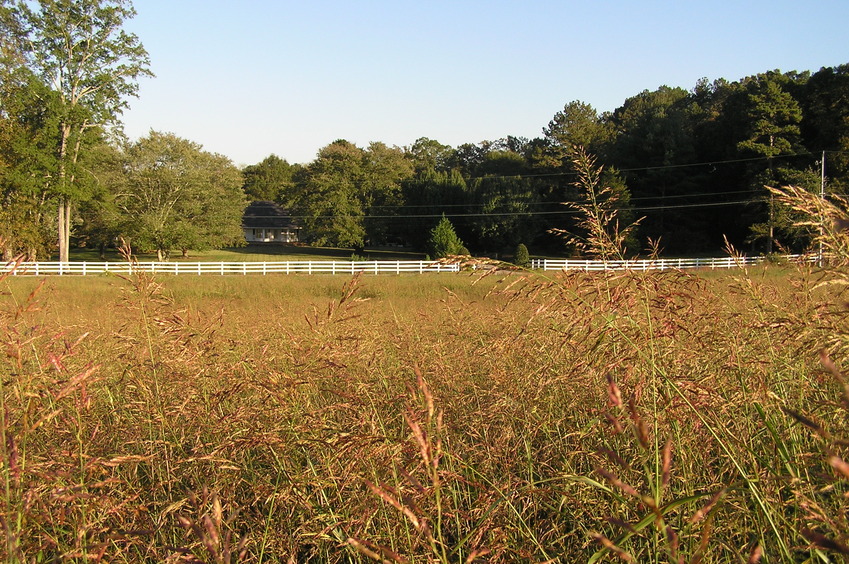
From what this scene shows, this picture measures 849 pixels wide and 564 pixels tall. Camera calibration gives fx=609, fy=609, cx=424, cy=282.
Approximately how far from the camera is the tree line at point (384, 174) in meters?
28.4

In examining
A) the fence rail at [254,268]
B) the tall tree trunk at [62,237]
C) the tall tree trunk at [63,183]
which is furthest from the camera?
the tall tree trunk at [62,237]

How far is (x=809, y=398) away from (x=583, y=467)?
990 millimetres

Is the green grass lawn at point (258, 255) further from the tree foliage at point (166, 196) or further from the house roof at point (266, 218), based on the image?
the house roof at point (266, 218)

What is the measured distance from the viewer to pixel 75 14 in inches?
1100

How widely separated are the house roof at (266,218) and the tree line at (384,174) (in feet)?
63.1

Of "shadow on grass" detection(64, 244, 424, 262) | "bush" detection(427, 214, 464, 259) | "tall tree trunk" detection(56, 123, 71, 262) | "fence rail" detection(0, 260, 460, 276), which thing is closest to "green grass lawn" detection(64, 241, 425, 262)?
"shadow on grass" detection(64, 244, 424, 262)

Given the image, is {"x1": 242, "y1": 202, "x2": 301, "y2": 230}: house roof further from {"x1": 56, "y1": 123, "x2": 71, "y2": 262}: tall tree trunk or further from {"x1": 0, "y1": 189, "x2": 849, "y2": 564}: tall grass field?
{"x1": 0, "y1": 189, "x2": 849, "y2": 564}: tall grass field

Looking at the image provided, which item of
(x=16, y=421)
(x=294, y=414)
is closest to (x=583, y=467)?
(x=294, y=414)

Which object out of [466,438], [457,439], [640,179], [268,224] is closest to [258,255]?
[268,224]

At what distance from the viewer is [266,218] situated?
76.3 metres

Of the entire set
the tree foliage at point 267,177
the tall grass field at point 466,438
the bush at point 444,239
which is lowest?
the tall grass field at point 466,438

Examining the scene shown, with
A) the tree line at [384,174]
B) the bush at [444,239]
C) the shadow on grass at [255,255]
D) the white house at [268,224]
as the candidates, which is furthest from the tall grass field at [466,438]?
the white house at [268,224]

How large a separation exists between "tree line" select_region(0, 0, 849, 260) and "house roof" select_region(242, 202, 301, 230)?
63.1ft

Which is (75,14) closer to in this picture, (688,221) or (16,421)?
(16,421)
